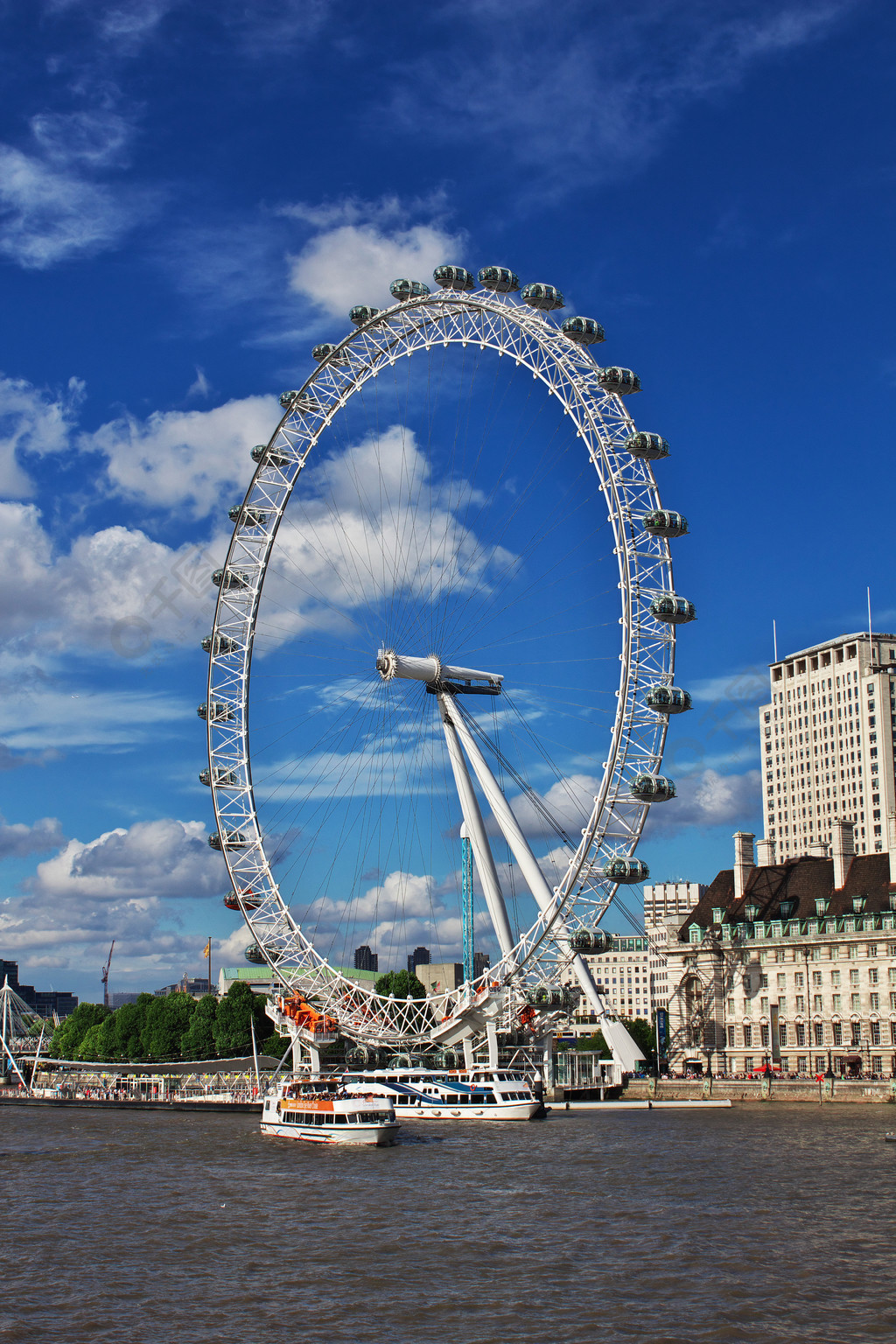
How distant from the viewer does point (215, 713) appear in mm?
101750

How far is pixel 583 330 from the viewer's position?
284ft

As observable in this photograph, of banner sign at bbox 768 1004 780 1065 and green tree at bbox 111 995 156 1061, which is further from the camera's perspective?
green tree at bbox 111 995 156 1061

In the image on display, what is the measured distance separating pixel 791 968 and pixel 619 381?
47966 mm

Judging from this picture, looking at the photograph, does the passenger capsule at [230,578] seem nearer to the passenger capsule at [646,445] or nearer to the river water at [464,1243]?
the passenger capsule at [646,445]

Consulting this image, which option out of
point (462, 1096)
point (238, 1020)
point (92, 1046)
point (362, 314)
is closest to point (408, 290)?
point (362, 314)

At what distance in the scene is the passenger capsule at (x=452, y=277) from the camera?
90062mm

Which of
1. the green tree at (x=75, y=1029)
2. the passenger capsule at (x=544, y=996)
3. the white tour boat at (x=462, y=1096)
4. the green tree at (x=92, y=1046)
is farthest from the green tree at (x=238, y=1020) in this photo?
the white tour boat at (x=462, y=1096)

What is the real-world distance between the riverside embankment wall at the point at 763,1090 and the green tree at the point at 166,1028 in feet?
220

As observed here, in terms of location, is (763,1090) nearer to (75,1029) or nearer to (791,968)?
(791,968)

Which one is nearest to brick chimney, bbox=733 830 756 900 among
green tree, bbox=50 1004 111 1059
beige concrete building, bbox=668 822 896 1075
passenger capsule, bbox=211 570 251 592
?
beige concrete building, bbox=668 822 896 1075

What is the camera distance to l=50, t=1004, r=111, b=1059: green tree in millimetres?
186750

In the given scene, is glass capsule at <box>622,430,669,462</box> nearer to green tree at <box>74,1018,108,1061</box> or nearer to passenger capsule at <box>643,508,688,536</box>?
passenger capsule at <box>643,508,688,536</box>

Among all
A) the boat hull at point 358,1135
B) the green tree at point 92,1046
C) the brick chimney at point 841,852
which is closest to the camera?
the boat hull at point 358,1135

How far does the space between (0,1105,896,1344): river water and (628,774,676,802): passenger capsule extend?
2128 cm
